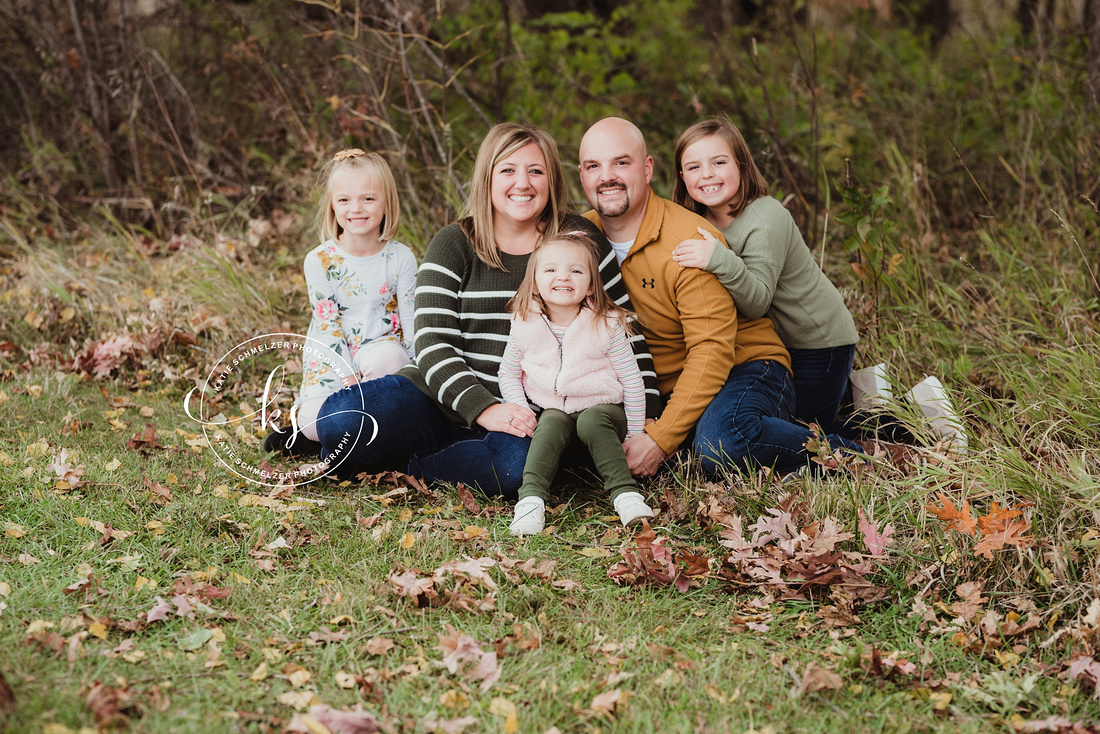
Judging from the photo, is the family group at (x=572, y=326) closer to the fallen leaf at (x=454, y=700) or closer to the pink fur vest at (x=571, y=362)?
the pink fur vest at (x=571, y=362)

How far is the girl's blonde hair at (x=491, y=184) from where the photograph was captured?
3742mm

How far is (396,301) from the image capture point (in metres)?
4.14

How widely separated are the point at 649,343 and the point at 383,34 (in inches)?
116

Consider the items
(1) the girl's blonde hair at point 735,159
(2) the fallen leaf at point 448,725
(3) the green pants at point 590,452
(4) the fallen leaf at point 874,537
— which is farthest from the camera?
(1) the girl's blonde hair at point 735,159

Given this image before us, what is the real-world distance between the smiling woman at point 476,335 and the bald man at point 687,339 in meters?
0.13

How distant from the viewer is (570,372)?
→ 361 cm

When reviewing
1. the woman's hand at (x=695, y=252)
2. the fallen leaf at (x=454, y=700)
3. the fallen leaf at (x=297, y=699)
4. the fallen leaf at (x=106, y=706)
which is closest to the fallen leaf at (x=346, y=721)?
the fallen leaf at (x=297, y=699)

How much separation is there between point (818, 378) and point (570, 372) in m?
1.24

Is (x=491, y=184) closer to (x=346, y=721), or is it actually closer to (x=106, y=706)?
(x=346, y=721)

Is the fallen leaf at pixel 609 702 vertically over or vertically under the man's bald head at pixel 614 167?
under

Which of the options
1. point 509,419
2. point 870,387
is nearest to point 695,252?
point 509,419

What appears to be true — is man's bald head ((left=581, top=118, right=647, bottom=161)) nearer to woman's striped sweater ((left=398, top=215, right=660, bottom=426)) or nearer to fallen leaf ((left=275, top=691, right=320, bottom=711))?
woman's striped sweater ((left=398, top=215, right=660, bottom=426))

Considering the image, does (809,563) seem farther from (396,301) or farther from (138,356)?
(138,356)

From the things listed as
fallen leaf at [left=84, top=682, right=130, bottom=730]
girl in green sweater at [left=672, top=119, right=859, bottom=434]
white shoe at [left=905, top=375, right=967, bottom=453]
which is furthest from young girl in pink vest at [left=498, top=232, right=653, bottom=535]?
fallen leaf at [left=84, top=682, right=130, bottom=730]
